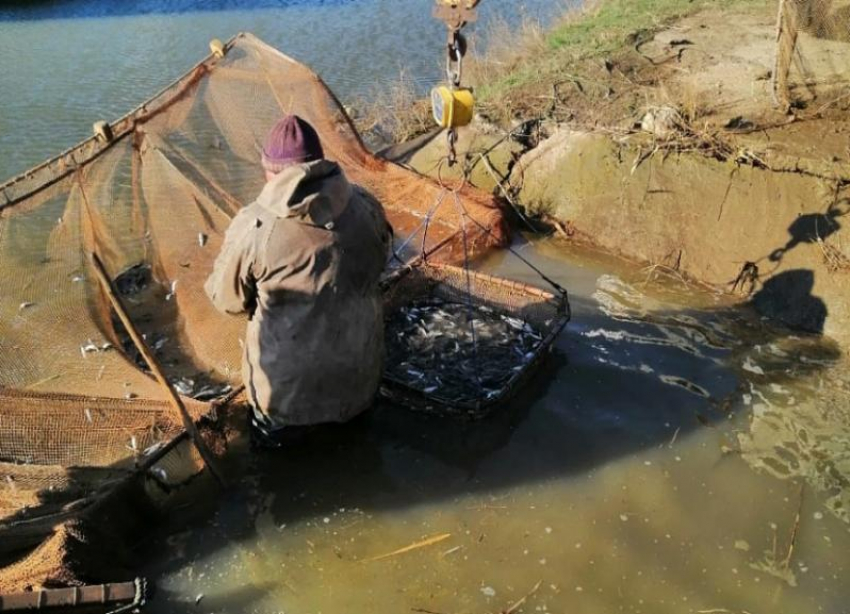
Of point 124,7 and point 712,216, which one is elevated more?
point 124,7

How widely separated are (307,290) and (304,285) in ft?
0.10

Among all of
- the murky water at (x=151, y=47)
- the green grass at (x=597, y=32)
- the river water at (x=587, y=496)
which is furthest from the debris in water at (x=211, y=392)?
the murky water at (x=151, y=47)

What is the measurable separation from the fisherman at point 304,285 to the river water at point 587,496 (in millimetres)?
568

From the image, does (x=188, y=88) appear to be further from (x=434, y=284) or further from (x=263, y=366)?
(x=263, y=366)

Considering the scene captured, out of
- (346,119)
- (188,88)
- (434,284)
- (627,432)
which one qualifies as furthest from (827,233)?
(188,88)

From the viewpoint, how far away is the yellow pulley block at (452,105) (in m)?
4.23

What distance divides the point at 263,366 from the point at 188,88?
323 centimetres

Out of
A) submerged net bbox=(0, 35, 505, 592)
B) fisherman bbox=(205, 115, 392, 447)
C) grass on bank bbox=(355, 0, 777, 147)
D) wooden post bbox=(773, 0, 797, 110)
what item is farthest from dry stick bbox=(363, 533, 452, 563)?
wooden post bbox=(773, 0, 797, 110)

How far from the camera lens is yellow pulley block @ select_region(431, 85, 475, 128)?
4.23m

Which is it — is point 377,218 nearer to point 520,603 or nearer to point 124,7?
point 520,603

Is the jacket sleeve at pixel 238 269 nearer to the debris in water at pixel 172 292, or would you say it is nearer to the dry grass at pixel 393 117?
the debris in water at pixel 172 292

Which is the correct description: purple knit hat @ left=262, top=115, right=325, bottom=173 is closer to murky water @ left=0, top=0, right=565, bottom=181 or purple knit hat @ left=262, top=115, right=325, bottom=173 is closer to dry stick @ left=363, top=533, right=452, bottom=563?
dry stick @ left=363, top=533, right=452, bottom=563

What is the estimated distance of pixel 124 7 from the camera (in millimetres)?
17719

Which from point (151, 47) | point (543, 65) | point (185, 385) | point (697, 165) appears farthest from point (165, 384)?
point (151, 47)
